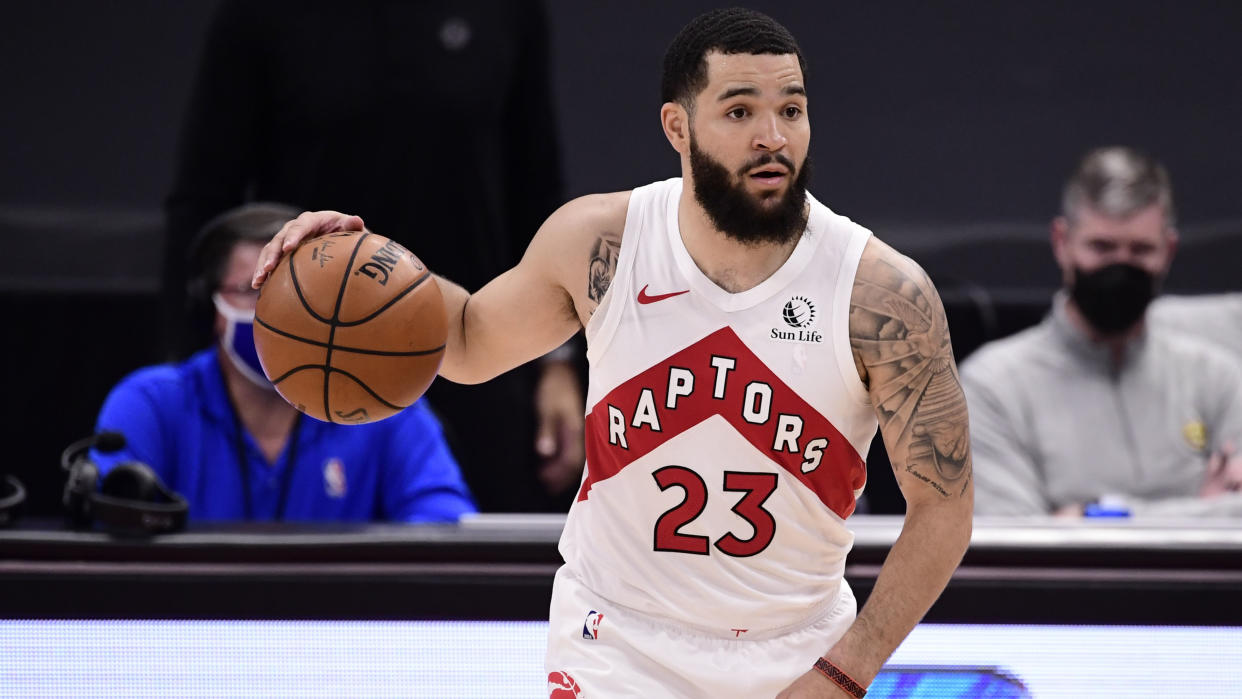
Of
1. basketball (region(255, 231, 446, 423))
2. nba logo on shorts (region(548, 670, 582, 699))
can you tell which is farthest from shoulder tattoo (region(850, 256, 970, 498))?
basketball (region(255, 231, 446, 423))

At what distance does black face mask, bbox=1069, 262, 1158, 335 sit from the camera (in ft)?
15.7

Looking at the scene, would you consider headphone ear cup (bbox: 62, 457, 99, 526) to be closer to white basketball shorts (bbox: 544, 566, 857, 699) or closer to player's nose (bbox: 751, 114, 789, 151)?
white basketball shorts (bbox: 544, 566, 857, 699)

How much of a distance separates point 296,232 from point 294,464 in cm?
139

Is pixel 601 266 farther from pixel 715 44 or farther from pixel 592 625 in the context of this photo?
pixel 592 625

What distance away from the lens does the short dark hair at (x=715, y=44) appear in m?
2.57

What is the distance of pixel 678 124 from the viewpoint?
268 cm

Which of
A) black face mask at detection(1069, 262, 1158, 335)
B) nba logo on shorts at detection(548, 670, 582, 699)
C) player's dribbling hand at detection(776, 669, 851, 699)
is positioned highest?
black face mask at detection(1069, 262, 1158, 335)

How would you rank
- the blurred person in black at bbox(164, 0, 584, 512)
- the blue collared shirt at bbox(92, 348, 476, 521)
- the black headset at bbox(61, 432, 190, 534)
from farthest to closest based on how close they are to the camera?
the blurred person in black at bbox(164, 0, 584, 512)
the blue collared shirt at bbox(92, 348, 476, 521)
the black headset at bbox(61, 432, 190, 534)

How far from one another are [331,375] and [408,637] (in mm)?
873

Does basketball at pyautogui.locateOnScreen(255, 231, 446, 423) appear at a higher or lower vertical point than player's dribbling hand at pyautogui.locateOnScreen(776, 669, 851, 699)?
higher

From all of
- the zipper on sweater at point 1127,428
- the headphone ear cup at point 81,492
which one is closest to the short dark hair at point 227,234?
the headphone ear cup at point 81,492

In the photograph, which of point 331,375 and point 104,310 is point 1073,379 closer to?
point 331,375

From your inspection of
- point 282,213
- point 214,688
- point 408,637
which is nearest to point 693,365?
point 408,637

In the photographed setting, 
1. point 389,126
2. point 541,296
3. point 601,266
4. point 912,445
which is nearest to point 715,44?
point 601,266
